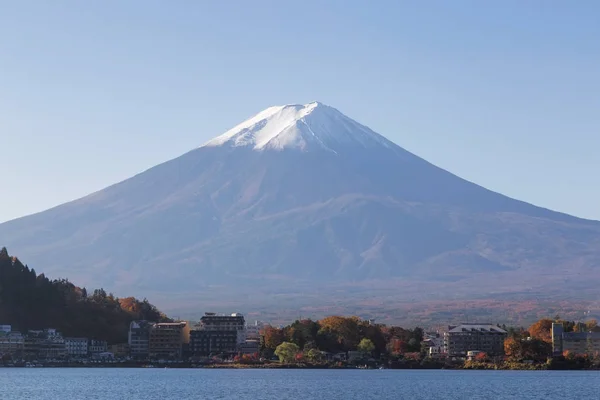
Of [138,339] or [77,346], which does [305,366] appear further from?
→ [138,339]

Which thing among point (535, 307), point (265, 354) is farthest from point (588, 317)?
point (265, 354)

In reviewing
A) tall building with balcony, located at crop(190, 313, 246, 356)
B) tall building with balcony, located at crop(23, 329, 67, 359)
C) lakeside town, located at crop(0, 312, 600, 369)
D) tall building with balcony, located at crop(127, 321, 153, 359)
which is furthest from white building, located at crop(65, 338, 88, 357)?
tall building with balcony, located at crop(190, 313, 246, 356)

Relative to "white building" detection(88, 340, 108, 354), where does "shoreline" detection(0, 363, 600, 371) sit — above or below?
below

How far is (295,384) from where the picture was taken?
74875mm

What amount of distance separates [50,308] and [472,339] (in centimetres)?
3403

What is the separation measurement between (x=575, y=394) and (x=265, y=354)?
1758 inches

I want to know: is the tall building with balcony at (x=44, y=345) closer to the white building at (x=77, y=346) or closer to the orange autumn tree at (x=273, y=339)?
the white building at (x=77, y=346)

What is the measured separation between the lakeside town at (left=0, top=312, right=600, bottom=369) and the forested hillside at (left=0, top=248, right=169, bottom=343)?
5.23 feet

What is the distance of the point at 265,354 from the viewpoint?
10756cm

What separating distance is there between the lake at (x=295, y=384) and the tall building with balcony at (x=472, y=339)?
12314mm

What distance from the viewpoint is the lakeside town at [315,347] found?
100 metres

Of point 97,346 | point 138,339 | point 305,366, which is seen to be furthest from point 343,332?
point 97,346

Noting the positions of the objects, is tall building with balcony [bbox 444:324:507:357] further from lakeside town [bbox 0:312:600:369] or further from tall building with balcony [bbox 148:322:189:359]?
tall building with balcony [bbox 148:322:189:359]

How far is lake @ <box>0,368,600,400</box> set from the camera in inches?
2562
